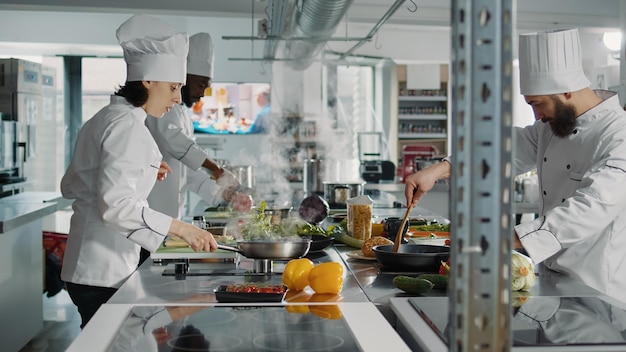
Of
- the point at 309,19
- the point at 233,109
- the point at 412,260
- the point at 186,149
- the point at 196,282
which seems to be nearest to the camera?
the point at 196,282

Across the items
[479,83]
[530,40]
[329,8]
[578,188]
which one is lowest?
[578,188]

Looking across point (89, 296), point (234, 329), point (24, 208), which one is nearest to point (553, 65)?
point (234, 329)

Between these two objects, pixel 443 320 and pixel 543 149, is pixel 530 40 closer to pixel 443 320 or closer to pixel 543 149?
pixel 543 149

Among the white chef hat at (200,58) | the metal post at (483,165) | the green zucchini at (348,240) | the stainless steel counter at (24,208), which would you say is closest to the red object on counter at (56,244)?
the stainless steel counter at (24,208)

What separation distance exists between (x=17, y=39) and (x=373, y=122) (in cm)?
555

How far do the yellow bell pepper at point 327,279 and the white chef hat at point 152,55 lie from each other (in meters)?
1.14

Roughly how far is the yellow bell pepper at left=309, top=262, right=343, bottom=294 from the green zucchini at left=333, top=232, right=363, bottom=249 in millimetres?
904

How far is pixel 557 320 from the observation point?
160cm

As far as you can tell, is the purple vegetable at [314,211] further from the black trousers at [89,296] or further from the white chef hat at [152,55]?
the black trousers at [89,296]

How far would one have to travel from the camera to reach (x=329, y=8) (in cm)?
487

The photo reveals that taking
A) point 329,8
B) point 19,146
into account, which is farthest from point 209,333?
point 19,146

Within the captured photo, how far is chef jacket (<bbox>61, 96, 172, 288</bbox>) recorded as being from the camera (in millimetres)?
2320

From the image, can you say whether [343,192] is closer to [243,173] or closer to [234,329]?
[243,173]

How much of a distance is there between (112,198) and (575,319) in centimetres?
143
